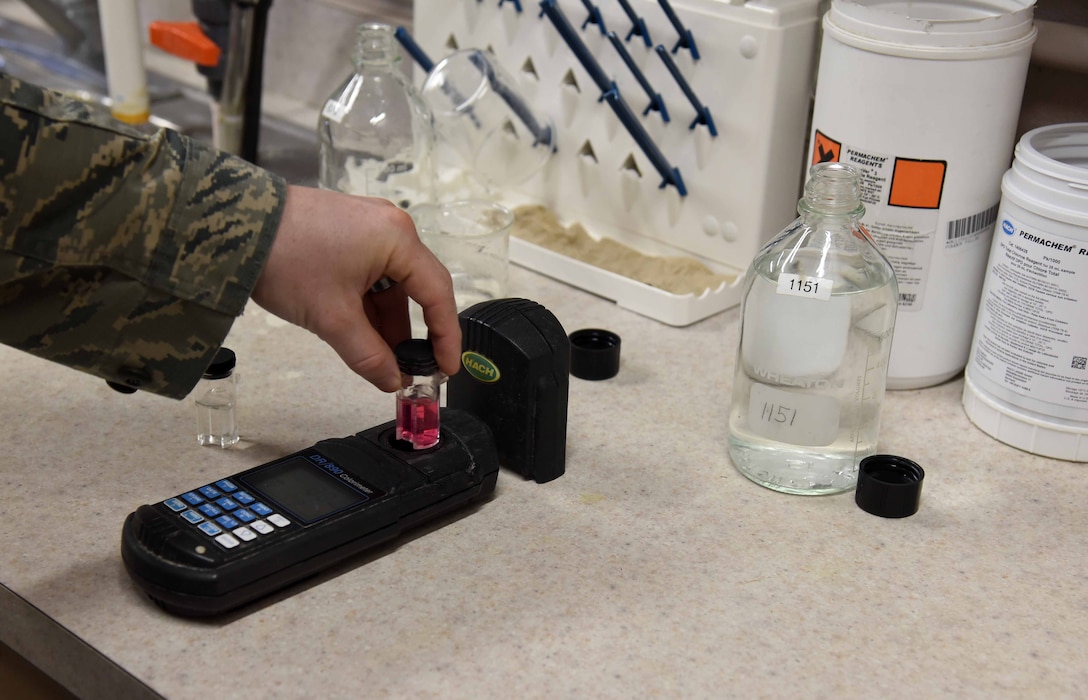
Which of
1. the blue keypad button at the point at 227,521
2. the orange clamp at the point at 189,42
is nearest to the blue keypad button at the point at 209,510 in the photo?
the blue keypad button at the point at 227,521

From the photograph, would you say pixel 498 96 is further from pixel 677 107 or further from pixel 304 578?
pixel 304 578

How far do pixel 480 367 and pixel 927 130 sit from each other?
0.39 m

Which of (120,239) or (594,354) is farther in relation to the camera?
(594,354)

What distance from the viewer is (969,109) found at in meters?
0.88

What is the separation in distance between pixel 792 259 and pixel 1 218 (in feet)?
1.71

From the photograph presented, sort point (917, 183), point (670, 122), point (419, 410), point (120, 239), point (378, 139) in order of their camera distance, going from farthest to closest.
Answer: point (378, 139)
point (670, 122)
point (917, 183)
point (419, 410)
point (120, 239)

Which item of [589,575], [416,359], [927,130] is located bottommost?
[589,575]

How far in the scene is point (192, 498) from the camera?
2.35 ft

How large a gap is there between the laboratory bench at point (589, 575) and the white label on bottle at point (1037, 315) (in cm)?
6

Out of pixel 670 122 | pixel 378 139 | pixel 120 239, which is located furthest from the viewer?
pixel 378 139

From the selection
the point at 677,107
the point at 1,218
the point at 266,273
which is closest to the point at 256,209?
the point at 266,273

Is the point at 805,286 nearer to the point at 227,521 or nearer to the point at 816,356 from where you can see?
the point at 816,356

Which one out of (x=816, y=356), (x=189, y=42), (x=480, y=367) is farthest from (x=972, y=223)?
(x=189, y=42)

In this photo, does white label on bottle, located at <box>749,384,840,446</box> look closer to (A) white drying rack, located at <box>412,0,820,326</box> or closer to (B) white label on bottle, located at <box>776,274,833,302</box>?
(B) white label on bottle, located at <box>776,274,833,302</box>
